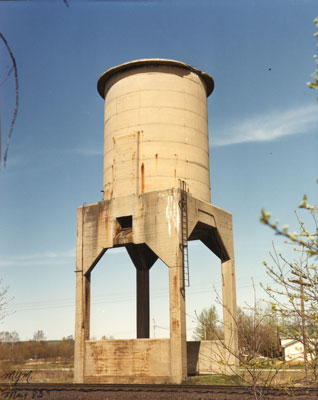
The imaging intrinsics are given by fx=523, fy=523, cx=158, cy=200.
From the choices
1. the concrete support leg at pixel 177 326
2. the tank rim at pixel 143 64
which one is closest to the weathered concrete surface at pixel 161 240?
the concrete support leg at pixel 177 326

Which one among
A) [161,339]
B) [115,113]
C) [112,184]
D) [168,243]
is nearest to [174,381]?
[161,339]

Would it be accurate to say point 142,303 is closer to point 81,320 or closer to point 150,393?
point 81,320

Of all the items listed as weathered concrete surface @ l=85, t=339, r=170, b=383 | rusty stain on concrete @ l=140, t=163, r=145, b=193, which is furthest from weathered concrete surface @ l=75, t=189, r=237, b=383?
rusty stain on concrete @ l=140, t=163, r=145, b=193

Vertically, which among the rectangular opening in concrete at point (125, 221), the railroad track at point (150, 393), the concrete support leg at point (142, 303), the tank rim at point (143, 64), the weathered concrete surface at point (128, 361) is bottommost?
the railroad track at point (150, 393)

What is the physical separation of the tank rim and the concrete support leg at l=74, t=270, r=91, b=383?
7701mm

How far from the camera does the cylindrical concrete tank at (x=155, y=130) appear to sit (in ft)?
61.1

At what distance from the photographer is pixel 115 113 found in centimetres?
1981

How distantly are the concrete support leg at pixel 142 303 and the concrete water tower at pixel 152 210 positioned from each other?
4 cm

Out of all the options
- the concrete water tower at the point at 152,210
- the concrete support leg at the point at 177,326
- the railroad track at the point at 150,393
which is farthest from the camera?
the concrete water tower at the point at 152,210

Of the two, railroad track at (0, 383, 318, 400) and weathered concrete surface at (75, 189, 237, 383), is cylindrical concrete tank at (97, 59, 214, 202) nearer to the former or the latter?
weathered concrete surface at (75, 189, 237, 383)

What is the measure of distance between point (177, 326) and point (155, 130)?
6959 millimetres

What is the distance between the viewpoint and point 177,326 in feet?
53.5

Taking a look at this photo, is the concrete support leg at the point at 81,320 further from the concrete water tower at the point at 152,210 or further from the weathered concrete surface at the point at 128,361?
the weathered concrete surface at the point at 128,361

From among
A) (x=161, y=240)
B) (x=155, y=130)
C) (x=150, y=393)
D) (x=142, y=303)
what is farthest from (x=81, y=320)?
(x=155, y=130)
